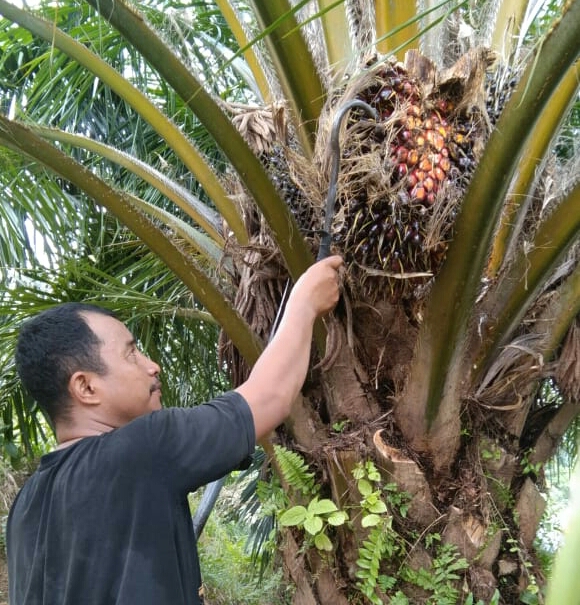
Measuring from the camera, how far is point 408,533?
2.01m

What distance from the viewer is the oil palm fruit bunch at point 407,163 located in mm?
1871

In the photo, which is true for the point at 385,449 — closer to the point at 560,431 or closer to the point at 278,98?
the point at 560,431

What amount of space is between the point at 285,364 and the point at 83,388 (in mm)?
468

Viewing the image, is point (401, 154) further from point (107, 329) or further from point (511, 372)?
point (107, 329)

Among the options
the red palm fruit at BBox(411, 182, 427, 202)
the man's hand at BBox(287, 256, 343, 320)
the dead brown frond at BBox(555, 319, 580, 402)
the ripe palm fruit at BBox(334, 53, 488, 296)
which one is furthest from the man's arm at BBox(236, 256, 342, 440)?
the dead brown frond at BBox(555, 319, 580, 402)

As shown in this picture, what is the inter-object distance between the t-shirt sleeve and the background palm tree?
59 centimetres

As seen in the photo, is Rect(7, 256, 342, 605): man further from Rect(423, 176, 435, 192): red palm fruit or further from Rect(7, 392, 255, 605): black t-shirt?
Rect(423, 176, 435, 192): red palm fruit

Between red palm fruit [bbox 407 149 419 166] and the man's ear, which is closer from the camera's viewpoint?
the man's ear

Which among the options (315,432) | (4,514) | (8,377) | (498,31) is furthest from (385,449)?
(4,514)

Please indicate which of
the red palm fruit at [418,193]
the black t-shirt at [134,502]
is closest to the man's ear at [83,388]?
the black t-shirt at [134,502]

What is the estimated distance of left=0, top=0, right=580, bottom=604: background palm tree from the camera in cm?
188

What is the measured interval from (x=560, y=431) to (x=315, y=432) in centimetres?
85

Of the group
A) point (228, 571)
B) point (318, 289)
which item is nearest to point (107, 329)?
point (318, 289)

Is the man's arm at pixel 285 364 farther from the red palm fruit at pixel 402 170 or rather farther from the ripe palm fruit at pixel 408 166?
the red palm fruit at pixel 402 170
